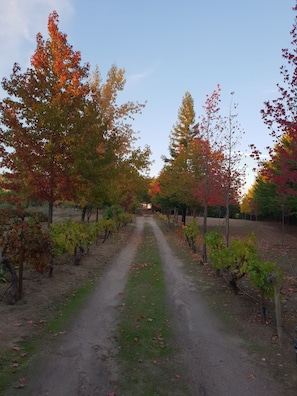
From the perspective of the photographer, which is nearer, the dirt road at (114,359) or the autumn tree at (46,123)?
the dirt road at (114,359)

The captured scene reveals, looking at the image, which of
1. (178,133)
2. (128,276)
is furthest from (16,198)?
(178,133)

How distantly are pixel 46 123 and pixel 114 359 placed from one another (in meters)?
9.89

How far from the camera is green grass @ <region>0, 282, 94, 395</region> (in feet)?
16.7

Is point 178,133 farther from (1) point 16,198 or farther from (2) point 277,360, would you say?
(2) point 277,360

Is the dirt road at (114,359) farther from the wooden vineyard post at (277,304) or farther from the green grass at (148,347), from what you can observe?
the wooden vineyard post at (277,304)

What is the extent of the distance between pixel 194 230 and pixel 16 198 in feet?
34.8

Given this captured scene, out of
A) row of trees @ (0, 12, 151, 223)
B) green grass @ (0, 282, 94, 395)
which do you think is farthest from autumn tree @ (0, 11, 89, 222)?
green grass @ (0, 282, 94, 395)

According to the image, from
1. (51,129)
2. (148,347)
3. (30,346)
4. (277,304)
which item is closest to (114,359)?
(148,347)

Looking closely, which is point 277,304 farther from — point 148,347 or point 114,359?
point 114,359

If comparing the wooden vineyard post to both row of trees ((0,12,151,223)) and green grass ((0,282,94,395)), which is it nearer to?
green grass ((0,282,94,395))

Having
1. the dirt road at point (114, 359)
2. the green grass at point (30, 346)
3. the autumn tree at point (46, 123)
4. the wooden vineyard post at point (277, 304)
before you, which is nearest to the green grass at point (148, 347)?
the dirt road at point (114, 359)

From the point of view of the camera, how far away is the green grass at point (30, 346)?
16.7ft

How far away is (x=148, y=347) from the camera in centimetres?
627

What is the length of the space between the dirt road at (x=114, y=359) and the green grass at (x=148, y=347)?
19 centimetres
